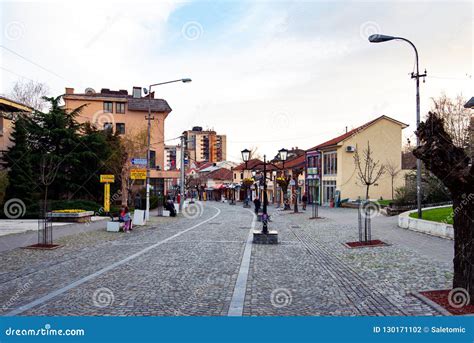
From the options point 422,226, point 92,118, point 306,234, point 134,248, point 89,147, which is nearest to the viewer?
point 134,248

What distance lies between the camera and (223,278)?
9.34m

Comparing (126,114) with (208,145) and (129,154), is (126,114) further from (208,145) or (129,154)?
(208,145)

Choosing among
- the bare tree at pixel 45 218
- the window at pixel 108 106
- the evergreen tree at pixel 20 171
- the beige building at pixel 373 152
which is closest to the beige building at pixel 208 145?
the window at pixel 108 106

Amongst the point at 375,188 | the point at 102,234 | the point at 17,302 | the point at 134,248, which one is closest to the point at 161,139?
the point at 375,188

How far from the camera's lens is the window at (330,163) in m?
49.3

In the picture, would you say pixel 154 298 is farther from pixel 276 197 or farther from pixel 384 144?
pixel 276 197

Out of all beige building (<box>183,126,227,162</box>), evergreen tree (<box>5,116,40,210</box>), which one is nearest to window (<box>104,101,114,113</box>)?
evergreen tree (<box>5,116,40,210</box>)

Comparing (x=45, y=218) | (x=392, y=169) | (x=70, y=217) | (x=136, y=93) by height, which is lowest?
(x=70, y=217)

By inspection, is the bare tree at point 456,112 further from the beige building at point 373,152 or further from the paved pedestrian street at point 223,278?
the paved pedestrian street at point 223,278

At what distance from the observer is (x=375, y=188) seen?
155 feet

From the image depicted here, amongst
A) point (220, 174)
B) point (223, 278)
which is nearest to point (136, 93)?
point (220, 174)

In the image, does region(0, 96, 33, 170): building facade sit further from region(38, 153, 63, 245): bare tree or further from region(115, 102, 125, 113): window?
region(115, 102, 125, 113): window

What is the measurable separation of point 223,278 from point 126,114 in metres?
47.4

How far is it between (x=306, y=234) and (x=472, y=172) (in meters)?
12.8
